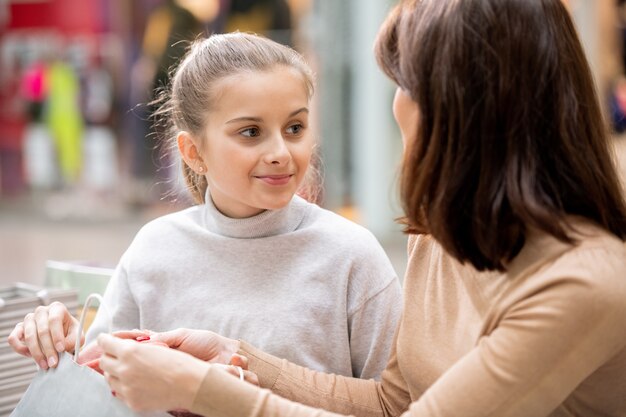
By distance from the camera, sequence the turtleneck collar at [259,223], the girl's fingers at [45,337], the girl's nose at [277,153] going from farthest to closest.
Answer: the turtleneck collar at [259,223] → the girl's nose at [277,153] → the girl's fingers at [45,337]

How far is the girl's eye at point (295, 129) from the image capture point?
70.1 inches

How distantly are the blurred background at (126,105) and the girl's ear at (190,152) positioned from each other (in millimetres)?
3591

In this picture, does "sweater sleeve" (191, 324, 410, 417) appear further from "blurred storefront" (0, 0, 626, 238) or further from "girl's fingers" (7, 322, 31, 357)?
"blurred storefront" (0, 0, 626, 238)

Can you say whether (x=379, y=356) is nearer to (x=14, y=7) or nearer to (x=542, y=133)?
(x=542, y=133)

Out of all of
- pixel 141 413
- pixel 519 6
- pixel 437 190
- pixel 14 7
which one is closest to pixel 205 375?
pixel 141 413

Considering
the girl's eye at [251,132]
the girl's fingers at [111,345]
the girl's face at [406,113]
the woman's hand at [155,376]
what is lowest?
the woman's hand at [155,376]

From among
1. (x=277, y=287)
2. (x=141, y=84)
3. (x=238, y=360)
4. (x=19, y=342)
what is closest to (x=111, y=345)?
(x=238, y=360)

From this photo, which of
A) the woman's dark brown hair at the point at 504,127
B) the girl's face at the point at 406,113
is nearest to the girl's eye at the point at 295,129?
the girl's face at the point at 406,113

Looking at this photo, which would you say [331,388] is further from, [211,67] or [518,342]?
[211,67]

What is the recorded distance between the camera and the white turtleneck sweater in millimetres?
1776

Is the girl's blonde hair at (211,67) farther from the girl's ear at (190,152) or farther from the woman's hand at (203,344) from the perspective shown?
the woman's hand at (203,344)

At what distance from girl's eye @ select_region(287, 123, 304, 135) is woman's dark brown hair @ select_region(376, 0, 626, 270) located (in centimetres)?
45

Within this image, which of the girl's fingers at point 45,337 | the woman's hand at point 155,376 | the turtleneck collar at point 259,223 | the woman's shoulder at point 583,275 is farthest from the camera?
the turtleneck collar at point 259,223

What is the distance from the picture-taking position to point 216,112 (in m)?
1.78
